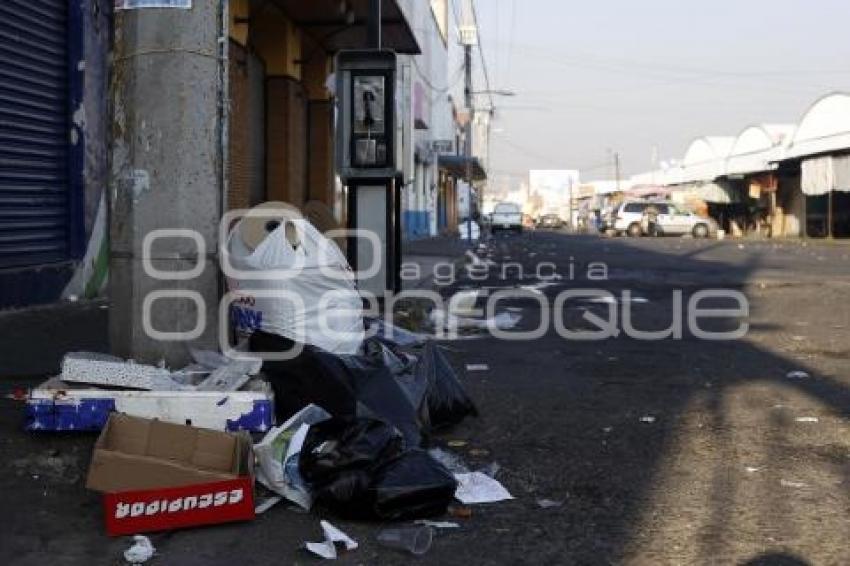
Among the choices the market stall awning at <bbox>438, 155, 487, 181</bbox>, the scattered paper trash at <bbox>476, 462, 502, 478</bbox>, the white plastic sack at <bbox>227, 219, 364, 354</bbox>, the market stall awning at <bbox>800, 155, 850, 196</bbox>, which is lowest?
the scattered paper trash at <bbox>476, 462, 502, 478</bbox>

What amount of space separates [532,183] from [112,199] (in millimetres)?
163563

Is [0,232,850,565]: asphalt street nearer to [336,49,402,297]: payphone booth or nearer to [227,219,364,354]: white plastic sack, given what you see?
[227,219,364,354]: white plastic sack

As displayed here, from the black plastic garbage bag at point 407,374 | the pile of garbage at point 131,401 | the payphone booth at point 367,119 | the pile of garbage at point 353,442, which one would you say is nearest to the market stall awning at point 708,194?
the payphone booth at point 367,119

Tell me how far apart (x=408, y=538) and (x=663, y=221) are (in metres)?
47.8

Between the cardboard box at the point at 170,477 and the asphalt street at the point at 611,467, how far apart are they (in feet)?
0.27

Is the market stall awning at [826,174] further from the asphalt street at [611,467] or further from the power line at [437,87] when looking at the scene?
the asphalt street at [611,467]

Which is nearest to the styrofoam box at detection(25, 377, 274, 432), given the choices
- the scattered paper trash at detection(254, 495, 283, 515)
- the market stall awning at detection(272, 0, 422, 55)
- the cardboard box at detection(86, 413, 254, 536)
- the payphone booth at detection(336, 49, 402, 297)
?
the cardboard box at detection(86, 413, 254, 536)

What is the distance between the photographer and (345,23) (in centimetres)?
1608

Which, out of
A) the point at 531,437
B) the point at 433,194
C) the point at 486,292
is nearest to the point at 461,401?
the point at 531,437

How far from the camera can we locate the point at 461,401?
5.98 m

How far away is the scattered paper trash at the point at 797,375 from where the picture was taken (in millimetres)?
7987

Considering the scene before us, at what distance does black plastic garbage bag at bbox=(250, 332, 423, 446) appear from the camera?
16.4ft

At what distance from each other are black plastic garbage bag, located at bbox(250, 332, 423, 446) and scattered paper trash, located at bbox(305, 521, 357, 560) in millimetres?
983

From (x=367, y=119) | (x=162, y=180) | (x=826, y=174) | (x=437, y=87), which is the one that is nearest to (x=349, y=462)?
(x=162, y=180)
